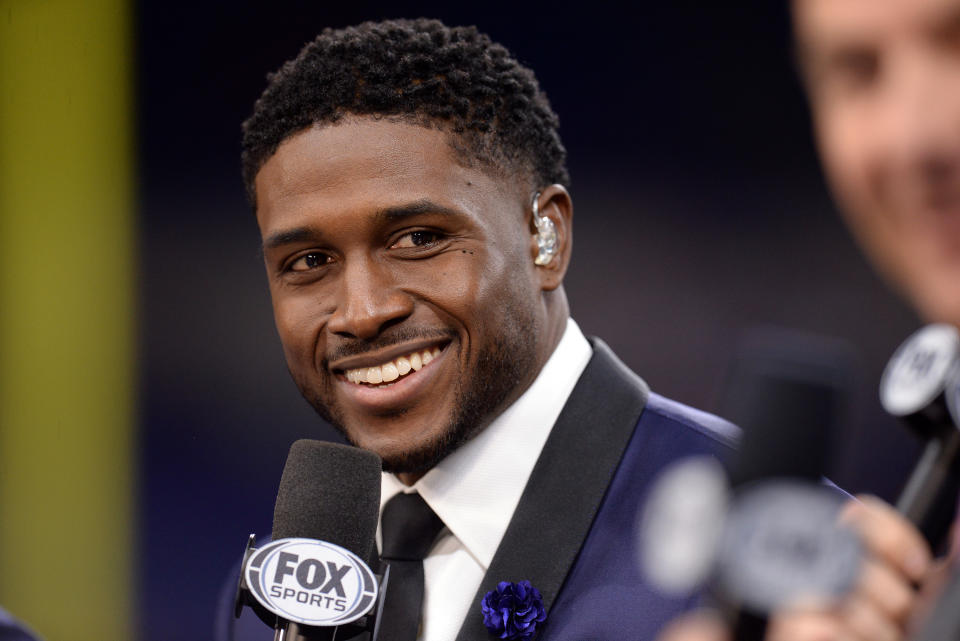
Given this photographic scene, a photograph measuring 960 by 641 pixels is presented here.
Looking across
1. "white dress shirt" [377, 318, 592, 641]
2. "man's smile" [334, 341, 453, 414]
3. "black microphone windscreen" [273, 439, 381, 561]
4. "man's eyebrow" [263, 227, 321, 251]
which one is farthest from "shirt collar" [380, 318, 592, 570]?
"man's eyebrow" [263, 227, 321, 251]

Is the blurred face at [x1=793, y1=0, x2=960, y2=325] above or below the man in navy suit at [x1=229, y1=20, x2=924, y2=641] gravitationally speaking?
above

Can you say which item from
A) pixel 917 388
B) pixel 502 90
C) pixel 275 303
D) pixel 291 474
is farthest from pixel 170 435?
pixel 917 388

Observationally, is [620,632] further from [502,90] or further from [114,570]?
[114,570]

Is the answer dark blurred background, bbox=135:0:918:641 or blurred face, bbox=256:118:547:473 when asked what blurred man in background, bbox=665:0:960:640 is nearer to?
Answer: dark blurred background, bbox=135:0:918:641

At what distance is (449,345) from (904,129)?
0.72 meters

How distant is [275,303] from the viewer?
1318 mm

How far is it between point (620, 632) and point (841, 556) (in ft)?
2.38

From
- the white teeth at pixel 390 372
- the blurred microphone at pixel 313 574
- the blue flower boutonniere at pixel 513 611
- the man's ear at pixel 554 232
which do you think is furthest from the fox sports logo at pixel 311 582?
the man's ear at pixel 554 232

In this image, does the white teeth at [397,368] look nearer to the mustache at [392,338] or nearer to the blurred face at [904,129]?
the mustache at [392,338]

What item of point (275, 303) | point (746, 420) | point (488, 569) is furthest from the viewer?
point (275, 303)

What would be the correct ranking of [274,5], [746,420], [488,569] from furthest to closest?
[274,5] → [488,569] → [746,420]

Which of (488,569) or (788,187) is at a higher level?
(788,187)

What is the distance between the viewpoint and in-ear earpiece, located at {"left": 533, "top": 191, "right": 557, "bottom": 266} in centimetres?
131

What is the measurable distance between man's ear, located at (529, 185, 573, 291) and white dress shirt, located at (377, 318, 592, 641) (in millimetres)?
89
